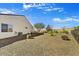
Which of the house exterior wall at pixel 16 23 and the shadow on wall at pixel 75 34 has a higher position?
the house exterior wall at pixel 16 23

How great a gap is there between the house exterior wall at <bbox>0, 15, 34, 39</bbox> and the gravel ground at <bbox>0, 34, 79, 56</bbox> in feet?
0.32

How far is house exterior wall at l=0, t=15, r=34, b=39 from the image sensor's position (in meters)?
2.78

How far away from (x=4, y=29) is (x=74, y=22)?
2.04 feet

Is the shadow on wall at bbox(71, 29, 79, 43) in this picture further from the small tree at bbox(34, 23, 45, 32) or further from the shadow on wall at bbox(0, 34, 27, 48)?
the shadow on wall at bbox(0, 34, 27, 48)

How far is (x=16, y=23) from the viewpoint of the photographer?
9.16ft

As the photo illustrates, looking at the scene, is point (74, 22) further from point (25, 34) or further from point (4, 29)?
point (4, 29)

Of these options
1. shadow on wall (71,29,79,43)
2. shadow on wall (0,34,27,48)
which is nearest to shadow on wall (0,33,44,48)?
shadow on wall (0,34,27,48)

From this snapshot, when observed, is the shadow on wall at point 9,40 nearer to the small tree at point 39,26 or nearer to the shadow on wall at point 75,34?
the small tree at point 39,26

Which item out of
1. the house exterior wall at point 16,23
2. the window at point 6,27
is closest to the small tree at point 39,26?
the house exterior wall at point 16,23

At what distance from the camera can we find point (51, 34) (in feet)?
9.21

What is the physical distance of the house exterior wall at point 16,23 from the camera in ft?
9.11

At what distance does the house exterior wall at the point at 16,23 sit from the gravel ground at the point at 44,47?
0.32 ft

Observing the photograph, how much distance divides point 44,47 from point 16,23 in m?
0.33

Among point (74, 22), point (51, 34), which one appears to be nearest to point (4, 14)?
point (51, 34)
